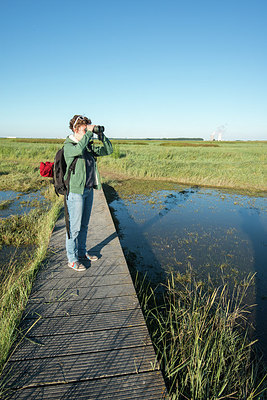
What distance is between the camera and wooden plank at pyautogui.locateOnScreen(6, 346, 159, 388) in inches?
56.6

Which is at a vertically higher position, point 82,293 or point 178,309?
point 82,293

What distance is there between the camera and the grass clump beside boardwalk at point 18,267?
1.79 metres

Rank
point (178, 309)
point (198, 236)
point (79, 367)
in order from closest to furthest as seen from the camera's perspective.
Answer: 1. point (79, 367)
2. point (178, 309)
3. point (198, 236)

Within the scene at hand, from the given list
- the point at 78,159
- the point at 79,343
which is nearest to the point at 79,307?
the point at 79,343

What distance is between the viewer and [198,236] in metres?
5.25

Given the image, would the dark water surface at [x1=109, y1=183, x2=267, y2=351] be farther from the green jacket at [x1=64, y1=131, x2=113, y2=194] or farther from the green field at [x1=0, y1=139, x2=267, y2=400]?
the green jacket at [x1=64, y1=131, x2=113, y2=194]

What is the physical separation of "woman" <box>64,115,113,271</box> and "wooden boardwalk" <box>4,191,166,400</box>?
0.45 meters

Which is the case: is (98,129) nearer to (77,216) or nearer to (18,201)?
(77,216)

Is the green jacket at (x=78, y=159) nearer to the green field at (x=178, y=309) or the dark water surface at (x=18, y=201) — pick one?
the green field at (x=178, y=309)

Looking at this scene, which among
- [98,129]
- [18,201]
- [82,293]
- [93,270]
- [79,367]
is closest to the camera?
[79,367]

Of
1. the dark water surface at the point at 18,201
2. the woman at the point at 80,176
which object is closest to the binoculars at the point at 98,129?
the woman at the point at 80,176

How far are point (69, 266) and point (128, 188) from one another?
24.9 feet

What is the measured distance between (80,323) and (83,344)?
0.75 feet

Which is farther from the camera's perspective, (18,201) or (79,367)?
(18,201)
